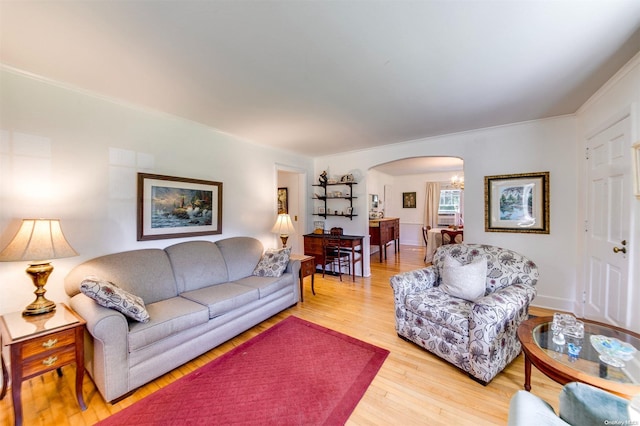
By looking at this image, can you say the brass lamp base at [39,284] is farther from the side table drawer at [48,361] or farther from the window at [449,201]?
the window at [449,201]

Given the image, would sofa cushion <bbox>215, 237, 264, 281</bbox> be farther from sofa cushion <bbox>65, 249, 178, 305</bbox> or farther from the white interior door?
the white interior door

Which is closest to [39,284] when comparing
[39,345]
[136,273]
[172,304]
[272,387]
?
[39,345]

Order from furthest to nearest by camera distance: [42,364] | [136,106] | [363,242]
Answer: [363,242]
[136,106]
[42,364]

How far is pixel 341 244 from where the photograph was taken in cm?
449

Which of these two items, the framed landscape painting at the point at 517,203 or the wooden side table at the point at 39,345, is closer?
the wooden side table at the point at 39,345

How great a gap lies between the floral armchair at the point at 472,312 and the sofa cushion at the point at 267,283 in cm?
138

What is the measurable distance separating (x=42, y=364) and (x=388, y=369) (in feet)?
7.85

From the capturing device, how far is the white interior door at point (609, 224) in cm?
197

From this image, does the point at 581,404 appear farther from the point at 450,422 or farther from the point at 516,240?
the point at 516,240

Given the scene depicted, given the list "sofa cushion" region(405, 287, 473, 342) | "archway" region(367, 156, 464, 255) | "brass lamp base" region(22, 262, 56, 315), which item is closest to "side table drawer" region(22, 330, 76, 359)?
"brass lamp base" region(22, 262, 56, 315)

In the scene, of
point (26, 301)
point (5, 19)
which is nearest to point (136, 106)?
point (5, 19)

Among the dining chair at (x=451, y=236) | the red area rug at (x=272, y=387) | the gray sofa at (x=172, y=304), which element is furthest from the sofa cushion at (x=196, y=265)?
the dining chair at (x=451, y=236)

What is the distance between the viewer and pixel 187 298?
2.41 meters

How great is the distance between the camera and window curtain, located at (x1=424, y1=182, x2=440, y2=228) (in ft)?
26.0
